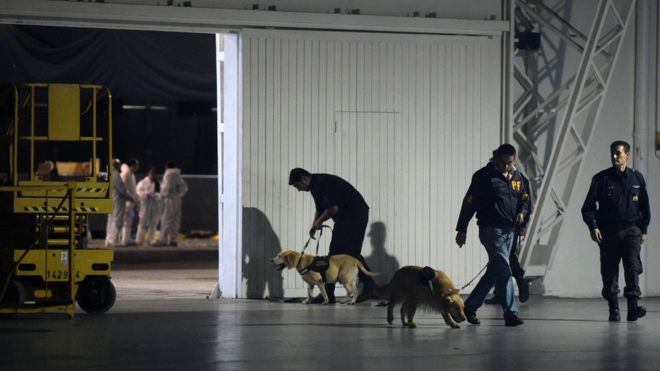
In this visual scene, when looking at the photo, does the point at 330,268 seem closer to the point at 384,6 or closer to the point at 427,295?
the point at 427,295

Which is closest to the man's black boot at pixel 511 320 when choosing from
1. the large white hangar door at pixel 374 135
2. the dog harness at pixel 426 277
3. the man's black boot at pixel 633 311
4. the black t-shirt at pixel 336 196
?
the dog harness at pixel 426 277

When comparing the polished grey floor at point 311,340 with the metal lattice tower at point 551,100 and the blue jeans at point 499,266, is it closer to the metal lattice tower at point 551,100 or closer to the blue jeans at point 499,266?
the blue jeans at point 499,266

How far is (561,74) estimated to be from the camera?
18766 millimetres

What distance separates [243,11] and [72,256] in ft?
14.3

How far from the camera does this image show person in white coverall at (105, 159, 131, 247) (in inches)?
1155

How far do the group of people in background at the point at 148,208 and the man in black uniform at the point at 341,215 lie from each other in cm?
1315

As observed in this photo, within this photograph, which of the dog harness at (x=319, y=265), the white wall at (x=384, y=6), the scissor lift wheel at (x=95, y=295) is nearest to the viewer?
the scissor lift wheel at (x=95, y=295)

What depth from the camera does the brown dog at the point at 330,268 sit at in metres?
16.9

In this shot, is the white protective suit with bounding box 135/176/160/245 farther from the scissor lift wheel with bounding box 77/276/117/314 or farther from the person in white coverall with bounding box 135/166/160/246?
the scissor lift wheel with bounding box 77/276/117/314

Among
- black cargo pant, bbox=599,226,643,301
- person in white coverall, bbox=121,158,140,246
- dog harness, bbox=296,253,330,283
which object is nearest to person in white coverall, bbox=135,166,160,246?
person in white coverall, bbox=121,158,140,246

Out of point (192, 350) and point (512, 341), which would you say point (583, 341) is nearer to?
point (512, 341)

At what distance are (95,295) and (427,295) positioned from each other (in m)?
3.84

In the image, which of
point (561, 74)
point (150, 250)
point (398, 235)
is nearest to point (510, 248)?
point (398, 235)

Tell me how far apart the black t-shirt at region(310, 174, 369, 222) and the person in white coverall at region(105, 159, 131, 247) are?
1260 cm
